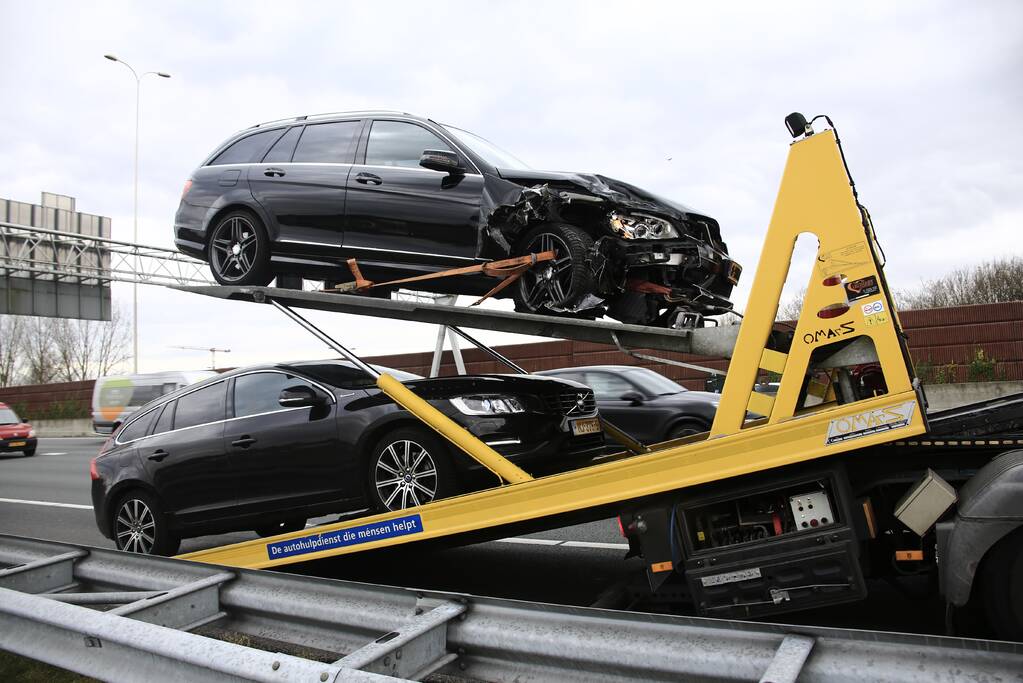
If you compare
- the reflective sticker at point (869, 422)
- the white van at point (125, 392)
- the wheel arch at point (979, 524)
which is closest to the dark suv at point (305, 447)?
the reflective sticker at point (869, 422)

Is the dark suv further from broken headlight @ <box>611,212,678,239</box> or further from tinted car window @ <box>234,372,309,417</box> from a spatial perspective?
broken headlight @ <box>611,212,678,239</box>

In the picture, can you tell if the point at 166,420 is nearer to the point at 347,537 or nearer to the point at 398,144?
the point at 347,537

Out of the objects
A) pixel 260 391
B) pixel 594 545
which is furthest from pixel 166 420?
pixel 594 545

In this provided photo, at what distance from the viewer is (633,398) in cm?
1091

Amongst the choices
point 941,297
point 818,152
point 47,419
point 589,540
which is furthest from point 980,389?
point 47,419

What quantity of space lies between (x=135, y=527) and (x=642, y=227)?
4.75 meters

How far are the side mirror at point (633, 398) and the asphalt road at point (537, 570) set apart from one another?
9.55 ft

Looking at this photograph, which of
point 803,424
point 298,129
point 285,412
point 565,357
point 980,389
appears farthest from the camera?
point 565,357

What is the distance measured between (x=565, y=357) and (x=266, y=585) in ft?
58.0

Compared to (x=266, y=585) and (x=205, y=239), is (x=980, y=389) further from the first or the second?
(x=266, y=585)

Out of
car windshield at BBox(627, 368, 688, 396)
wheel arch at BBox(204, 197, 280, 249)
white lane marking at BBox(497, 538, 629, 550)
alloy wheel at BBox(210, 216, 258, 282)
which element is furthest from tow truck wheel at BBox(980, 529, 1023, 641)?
car windshield at BBox(627, 368, 688, 396)

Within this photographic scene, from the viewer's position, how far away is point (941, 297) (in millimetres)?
35844

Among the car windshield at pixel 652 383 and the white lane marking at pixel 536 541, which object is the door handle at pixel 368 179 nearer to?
the white lane marking at pixel 536 541

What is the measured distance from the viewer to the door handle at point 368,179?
5.79 m
